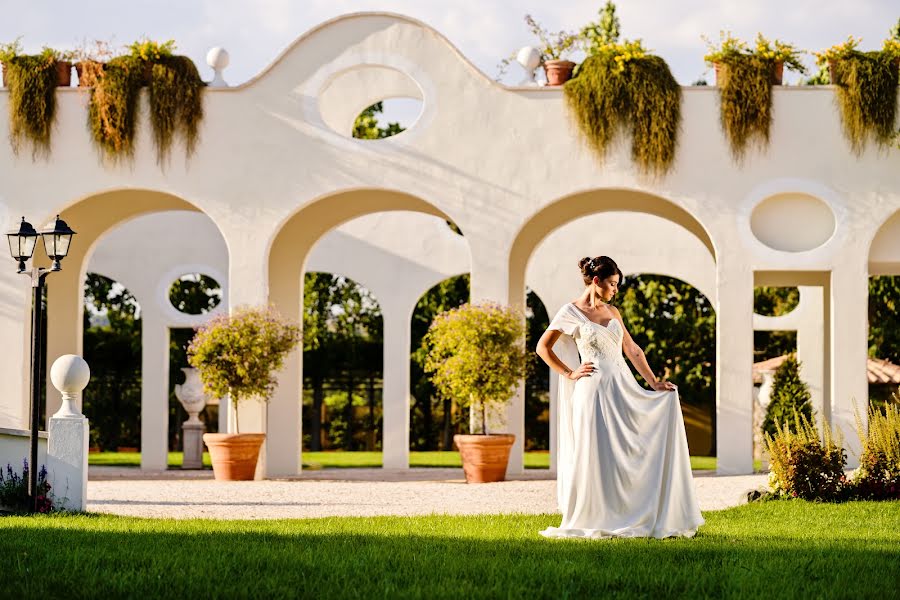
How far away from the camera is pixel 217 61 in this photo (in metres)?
16.5

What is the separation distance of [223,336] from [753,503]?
6.52 meters

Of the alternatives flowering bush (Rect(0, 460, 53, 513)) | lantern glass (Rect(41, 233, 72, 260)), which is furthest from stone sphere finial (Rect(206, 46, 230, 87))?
flowering bush (Rect(0, 460, 53, 513))

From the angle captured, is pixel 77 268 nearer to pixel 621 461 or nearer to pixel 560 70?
pixel 560 70

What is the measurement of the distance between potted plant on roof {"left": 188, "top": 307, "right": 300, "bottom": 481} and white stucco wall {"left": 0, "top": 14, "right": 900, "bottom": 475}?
2.00 ft

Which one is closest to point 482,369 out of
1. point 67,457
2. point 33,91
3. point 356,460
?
point 67,457

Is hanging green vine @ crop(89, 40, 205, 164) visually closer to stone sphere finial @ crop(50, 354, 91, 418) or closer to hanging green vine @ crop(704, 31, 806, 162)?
stone sphere finial @ crop(50, 354, 91, 418)

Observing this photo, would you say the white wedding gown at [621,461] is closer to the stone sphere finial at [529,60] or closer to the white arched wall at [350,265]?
the stone sphere finial at [529,60]

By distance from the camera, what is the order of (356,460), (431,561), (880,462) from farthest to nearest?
1. (356,460)
2. (880,462)
3. (431,561)

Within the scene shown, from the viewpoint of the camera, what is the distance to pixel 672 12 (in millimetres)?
20500

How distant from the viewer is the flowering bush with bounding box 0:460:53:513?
427 inches

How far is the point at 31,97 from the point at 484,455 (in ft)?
23.4

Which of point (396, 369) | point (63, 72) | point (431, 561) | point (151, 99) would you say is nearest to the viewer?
point (431, 561)

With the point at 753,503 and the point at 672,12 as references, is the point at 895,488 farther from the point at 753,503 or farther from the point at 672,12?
the point at 672,12

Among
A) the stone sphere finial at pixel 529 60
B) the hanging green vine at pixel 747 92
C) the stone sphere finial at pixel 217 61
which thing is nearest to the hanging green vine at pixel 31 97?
the stone sphere finial at pixel 217 61
